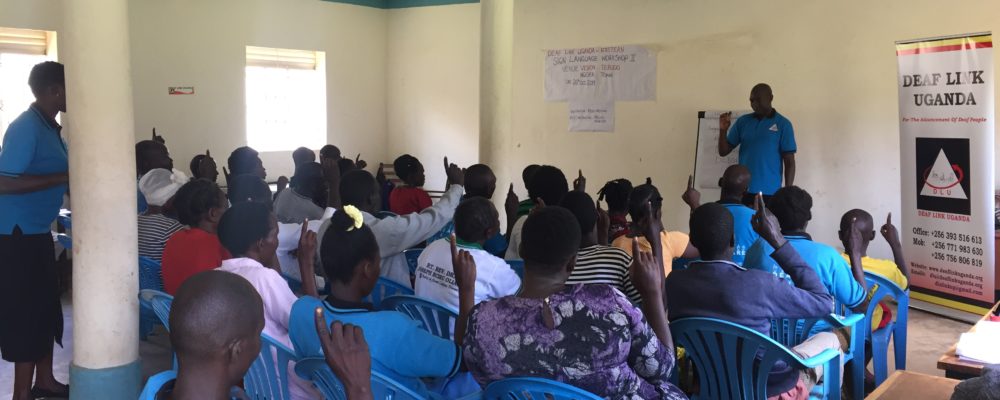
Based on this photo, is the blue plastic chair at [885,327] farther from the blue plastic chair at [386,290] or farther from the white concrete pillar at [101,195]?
the white concrete pillar at [101,195]

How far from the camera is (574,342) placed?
2.14m

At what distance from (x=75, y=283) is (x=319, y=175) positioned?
4.81ft

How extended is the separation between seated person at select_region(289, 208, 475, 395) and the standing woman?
178 cm

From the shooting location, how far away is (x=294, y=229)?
3898 millimetres

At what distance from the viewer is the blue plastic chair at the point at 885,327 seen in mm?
3537

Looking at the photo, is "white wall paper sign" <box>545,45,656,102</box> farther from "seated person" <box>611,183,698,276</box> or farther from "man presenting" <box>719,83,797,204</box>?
"seated person" <box>611,183,698,276</box>

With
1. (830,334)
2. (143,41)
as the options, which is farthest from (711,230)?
(143,41)

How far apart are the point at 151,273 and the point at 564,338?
2.68 m

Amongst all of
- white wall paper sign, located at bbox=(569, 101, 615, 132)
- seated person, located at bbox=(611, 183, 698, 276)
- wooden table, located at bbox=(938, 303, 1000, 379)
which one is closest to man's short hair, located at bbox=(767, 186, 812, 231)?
seated person, located at bbox=(611, 183, 698, 276)

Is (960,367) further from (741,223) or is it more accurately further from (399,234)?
(399,234)

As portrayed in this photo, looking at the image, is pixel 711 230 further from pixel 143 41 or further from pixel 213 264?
pixel 143 41

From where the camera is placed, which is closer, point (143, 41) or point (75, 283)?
point (75, 283)

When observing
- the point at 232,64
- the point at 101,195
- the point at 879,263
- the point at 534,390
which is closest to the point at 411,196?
the point at 101,195

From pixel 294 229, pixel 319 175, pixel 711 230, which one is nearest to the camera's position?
pixel 711 230
